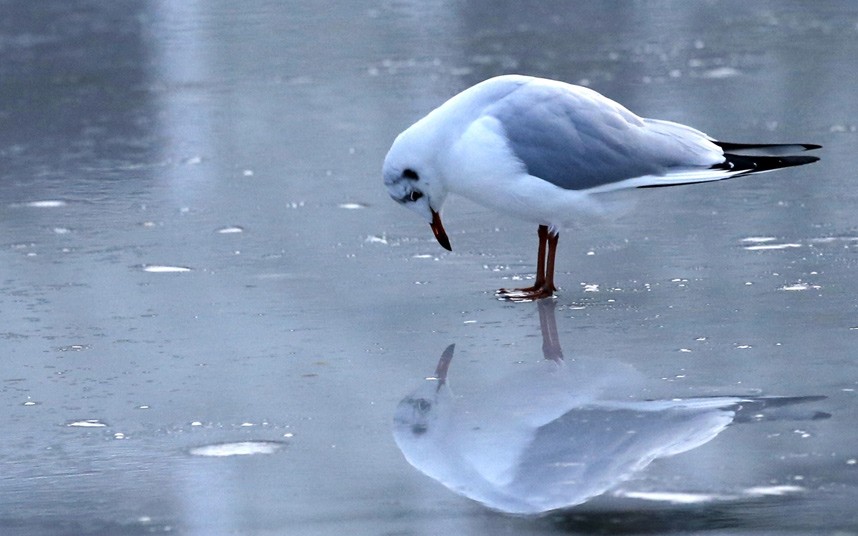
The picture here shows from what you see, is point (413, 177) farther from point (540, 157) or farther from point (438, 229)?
point (540, 157)

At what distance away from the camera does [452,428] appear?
13.7 ft

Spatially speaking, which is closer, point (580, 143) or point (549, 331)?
point (549, 331)

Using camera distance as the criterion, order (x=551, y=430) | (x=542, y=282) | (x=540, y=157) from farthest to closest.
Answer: (x=542, y=282), (x=540, y=157), (x=551, y=430)

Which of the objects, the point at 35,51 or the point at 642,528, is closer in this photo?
the point at 642,528

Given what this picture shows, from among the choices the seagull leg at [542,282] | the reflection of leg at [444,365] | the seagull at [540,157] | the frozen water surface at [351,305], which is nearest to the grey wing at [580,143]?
the seagull at [540,157]

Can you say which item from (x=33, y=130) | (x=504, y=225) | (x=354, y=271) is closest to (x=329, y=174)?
(x=504, y=225)

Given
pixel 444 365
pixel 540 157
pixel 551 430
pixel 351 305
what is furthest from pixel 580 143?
pixel 551 430

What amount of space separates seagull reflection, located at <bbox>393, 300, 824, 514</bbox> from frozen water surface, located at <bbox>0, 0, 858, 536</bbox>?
0.04 meters

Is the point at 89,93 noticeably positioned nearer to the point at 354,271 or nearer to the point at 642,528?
the point at 354,271

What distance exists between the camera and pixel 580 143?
5.53m

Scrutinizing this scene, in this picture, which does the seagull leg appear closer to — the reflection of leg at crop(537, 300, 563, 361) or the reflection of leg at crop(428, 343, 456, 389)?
the reflection of leg at crop(537, 300, 563, 361)

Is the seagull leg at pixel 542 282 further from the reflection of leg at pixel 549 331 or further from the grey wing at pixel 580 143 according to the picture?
the grey wing at pixel 580 143

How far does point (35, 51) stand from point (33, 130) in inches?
145

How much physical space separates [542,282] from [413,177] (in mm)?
642
